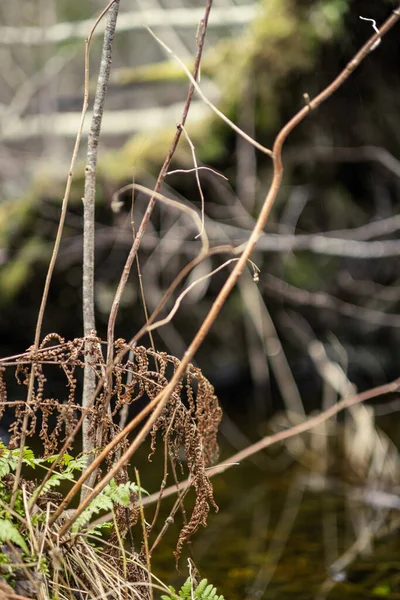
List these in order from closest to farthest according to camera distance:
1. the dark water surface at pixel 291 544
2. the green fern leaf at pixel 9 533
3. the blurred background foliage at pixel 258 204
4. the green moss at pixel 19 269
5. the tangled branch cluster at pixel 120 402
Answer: the green fern leaf at pixel 9 533 < the tangled branch cluster at pixel 120 402 < the dark water surface at pixel 291 544 < the blurred background foliage at pixel 258 204 < the green moss at pixel 19 269

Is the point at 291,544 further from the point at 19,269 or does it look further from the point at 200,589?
the point at 19,269

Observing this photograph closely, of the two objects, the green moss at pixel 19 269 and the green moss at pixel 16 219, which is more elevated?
the green moss at pixel 16 219

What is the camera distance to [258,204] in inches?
251

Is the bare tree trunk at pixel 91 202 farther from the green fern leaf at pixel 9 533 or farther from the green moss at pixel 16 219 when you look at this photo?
the green moss at pixel 16 219

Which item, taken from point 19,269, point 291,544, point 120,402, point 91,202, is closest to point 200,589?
point 120,402

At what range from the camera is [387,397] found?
6.29 meters

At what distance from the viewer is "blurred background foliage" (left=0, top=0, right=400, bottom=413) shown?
5.84 metres

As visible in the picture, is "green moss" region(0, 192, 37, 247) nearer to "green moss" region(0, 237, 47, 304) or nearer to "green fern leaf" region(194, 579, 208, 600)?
"green moss" region(0, 237, 47, 304)

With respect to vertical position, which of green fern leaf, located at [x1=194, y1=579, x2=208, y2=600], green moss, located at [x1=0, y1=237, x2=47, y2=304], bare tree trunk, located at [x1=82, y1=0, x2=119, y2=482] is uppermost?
bare tree trunk, located at [x1=82, y1=0, x2=119, y2=482]

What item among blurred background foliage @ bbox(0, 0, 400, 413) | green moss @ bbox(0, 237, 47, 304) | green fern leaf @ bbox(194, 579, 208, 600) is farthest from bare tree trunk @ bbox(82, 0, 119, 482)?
green moss @ bbox(0, 237, 47, 304)

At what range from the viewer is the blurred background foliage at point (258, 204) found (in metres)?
5.84

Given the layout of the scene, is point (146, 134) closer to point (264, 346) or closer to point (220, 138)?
point (220, 138)

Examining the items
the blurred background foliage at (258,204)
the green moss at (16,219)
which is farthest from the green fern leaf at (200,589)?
the green moss at (16,219)

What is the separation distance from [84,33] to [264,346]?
5121mm
